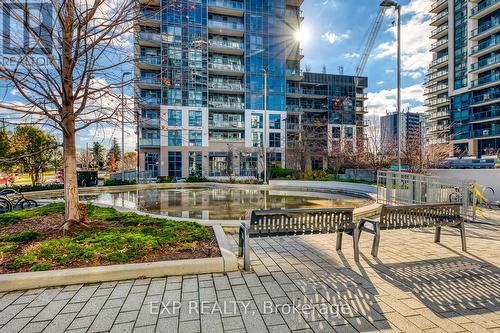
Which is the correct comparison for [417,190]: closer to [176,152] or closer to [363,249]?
[363,249]

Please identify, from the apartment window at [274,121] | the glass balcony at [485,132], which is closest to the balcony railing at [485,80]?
the glass balcony at [485,132]

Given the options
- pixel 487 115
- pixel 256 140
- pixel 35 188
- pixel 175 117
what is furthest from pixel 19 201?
pixel 487 115

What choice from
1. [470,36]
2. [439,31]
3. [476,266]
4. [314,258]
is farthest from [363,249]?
[439,31]

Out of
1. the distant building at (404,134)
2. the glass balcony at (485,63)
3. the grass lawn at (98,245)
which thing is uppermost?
the glass balcony at (485,63)

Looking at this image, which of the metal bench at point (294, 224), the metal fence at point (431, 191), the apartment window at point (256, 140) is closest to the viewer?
the metal bench at point (294, 224)

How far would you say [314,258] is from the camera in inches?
187

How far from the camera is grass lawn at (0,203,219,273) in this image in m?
4.08

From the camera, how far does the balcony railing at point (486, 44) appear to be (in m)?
38.8

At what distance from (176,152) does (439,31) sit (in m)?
58.9

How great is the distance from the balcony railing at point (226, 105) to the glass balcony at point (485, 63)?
39594mm

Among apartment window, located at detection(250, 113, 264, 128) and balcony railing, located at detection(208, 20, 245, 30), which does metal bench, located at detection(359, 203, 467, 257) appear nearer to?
apartment window, located at detection(250, 113, 264, 128)

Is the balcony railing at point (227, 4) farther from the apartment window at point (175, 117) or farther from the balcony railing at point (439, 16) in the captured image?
the balcony railing at point (439, 16)

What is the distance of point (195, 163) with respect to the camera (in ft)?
123

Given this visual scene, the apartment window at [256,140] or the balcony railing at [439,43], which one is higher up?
the balcony railing at [439,43]
